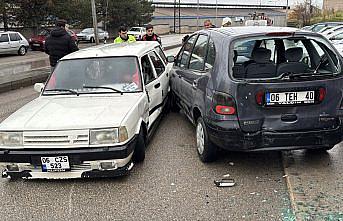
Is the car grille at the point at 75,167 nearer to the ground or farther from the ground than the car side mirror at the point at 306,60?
nearer to the ground

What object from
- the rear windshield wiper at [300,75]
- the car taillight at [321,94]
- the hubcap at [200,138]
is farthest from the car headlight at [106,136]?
the car taillight at [321,94]

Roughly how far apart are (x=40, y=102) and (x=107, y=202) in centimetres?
188

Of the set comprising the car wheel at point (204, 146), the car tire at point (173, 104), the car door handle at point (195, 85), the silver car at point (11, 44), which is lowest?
the silver car at point (11, 44)

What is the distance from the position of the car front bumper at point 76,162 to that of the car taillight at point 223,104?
1.06 m

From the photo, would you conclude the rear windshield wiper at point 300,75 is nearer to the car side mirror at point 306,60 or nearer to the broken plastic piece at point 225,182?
the car side mirror at point 306,60

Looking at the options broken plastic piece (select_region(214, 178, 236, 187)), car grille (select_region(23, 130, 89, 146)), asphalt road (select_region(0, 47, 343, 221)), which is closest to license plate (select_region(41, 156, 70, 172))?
car grille (select_region(23, 130, 89, 146))

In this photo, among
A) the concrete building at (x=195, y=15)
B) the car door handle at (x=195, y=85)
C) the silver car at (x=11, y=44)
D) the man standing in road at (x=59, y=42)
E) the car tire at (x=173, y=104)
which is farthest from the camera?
the concrete building at (x=195, y=15)

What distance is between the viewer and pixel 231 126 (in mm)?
4094

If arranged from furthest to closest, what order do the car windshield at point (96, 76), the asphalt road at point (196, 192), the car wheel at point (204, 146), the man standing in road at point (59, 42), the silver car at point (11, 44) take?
the silver car at point (11, 44) < the man standing in road at point (59, 42) < the car windshield at point (96, 76) < the car wheel at point (204, 146) < the asphalt road at point (196, 192)

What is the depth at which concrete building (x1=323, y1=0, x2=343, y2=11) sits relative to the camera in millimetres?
75188

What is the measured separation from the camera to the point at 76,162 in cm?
400

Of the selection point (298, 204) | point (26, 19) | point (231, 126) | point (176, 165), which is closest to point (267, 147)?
point (231, 126)

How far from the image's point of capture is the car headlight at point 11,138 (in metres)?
4.01

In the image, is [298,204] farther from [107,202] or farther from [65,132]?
[65,132]
